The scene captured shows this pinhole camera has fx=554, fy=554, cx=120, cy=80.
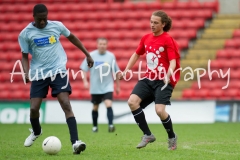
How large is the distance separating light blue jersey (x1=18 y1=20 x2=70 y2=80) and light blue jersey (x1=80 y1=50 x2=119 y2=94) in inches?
210

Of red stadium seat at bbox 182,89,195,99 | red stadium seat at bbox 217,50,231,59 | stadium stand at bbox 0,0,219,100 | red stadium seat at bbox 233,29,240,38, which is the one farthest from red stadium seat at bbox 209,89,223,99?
red stadium seat at bbox 233,29,240,38

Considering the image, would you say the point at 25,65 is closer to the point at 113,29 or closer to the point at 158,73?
the point at 158,73

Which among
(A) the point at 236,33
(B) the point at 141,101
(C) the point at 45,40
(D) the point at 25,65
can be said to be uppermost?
(C) the point at 45,40

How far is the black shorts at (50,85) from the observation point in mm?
7789

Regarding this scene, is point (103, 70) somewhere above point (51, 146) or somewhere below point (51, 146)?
below

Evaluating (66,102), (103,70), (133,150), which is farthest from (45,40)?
(103,70)

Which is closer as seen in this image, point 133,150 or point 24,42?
point 24,42

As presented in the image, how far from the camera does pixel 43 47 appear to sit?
789 centimetres

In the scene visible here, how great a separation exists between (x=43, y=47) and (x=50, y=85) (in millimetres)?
552

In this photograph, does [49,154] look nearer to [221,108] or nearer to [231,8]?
[221,108]

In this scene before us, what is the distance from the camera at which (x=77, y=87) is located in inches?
718

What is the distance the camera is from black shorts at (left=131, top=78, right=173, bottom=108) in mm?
7995

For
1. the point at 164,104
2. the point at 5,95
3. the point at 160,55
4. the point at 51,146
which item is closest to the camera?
the point at 51,146

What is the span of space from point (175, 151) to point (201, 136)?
3110mm
